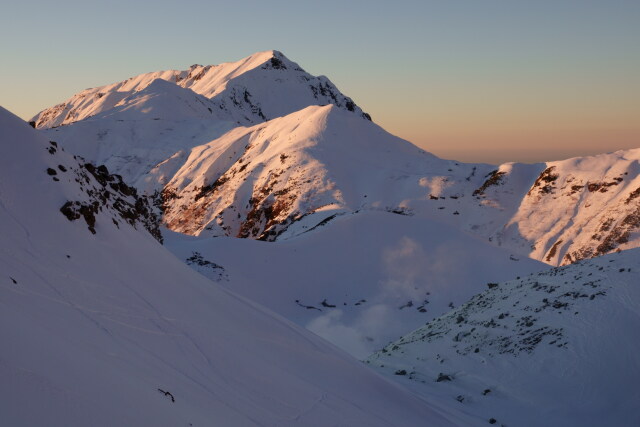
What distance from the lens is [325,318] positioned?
22.9 metres

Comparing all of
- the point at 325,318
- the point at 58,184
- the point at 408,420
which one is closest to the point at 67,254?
the point at 58,184

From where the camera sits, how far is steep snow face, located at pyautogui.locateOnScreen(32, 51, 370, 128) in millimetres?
107750

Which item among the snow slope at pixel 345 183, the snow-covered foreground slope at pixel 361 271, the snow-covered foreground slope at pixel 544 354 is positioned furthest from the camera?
the snow slope at pixel 345 183

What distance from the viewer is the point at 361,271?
26.2 meters

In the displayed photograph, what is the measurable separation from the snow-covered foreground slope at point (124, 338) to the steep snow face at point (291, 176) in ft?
89.6

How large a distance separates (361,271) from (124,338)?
19.6 metres

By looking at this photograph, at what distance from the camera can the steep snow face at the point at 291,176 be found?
4666 centimetres

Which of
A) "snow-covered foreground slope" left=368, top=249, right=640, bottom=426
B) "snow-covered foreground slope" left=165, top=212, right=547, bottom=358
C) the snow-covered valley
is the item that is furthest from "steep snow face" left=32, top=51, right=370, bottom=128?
"snow-covered foreground slope" left=368, top=249, right=640, bottom=426

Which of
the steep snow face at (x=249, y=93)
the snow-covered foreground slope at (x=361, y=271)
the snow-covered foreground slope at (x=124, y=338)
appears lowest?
the snow-covered foreground slope at (x=361, y=271)

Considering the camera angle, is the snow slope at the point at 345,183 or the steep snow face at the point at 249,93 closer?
the snow slope at the point at 345,183

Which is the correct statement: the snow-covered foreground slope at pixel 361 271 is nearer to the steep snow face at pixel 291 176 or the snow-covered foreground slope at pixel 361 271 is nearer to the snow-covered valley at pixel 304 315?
the snow-covered valley at pixel 304 315

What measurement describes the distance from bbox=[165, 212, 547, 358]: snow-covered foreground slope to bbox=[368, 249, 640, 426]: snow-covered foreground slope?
17.7 feet

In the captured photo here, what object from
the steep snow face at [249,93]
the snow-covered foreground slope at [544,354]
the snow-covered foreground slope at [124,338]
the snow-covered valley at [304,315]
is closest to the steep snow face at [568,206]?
the snow-covered valley at [304,315]

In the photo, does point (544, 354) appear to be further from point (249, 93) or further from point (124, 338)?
point (249, 93)
